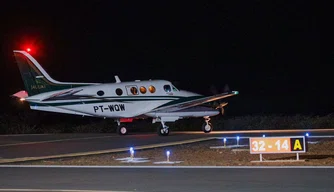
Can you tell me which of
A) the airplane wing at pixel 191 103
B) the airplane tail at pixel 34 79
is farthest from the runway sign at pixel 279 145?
the airplane tail at pixel 34 79

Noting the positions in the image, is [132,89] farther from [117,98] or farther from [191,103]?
[191,103]

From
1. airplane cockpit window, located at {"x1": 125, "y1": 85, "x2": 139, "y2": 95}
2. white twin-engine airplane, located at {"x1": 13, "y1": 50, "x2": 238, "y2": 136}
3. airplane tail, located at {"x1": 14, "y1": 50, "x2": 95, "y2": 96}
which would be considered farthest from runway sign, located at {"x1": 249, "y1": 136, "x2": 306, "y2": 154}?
airplane tail, located at {"x1": 14, "y1": 50, "x2": 95, "y2": 96}

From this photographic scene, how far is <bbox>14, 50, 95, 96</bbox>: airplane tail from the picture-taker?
36094 millimetres

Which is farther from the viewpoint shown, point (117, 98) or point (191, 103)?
point (191, 103)

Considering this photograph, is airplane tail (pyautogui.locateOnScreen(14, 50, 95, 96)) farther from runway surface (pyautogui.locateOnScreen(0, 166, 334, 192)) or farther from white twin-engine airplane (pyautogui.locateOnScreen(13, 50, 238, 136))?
runway surface (pyautogui.locateOnScreen(0, 166, 334, 192))

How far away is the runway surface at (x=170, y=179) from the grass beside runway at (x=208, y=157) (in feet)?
4.71

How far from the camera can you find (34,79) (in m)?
36.4

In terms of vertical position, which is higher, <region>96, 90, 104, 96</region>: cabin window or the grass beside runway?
<region>96, 90, 104, 96</region>: cabin window

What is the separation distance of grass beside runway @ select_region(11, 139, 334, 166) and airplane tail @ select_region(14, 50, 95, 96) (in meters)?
12.3

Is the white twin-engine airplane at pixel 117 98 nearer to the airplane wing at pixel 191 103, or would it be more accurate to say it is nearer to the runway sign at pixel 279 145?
the airplane wing at pixel 191 103

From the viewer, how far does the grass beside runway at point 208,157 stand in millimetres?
19250

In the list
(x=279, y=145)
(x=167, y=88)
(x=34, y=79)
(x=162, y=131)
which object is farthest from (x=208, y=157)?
(x=34, y=79)

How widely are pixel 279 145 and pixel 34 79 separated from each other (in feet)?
68.3

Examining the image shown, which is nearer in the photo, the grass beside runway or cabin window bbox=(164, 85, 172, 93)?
the grass beside runway
